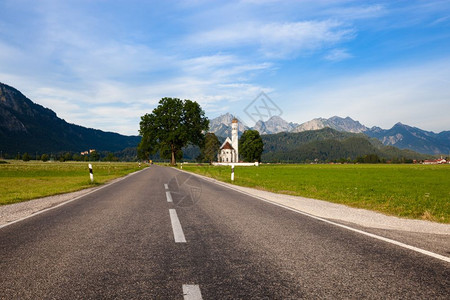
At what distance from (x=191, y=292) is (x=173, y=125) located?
58.5 m

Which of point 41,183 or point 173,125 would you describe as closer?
point 41,183

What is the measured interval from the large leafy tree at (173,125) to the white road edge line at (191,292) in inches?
2188

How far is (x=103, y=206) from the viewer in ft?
27.3

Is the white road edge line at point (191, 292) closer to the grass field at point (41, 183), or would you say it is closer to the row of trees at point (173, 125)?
the grass field at point (41, 183)

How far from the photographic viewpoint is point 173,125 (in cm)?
5981

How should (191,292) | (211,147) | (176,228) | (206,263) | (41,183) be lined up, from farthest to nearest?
(211,147), (41,183), (176,228), (206,263), (191,292)

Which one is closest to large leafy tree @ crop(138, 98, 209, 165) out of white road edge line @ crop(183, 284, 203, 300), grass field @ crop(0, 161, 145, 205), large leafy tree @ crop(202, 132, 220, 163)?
grass field @ crop(0, 161, 145, 205)

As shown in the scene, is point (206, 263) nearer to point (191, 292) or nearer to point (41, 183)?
point (191, 292)

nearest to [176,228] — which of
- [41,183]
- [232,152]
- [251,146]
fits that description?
[41,183]

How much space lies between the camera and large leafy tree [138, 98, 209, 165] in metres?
59.0

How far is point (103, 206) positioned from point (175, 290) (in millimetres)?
6450

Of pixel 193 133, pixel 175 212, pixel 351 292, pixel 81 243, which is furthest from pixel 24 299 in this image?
pixel 193 133

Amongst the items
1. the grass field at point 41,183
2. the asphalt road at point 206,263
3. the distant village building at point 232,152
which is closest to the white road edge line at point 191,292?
the asphalt road at point 206,263

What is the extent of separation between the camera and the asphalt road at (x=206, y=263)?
2727mm
